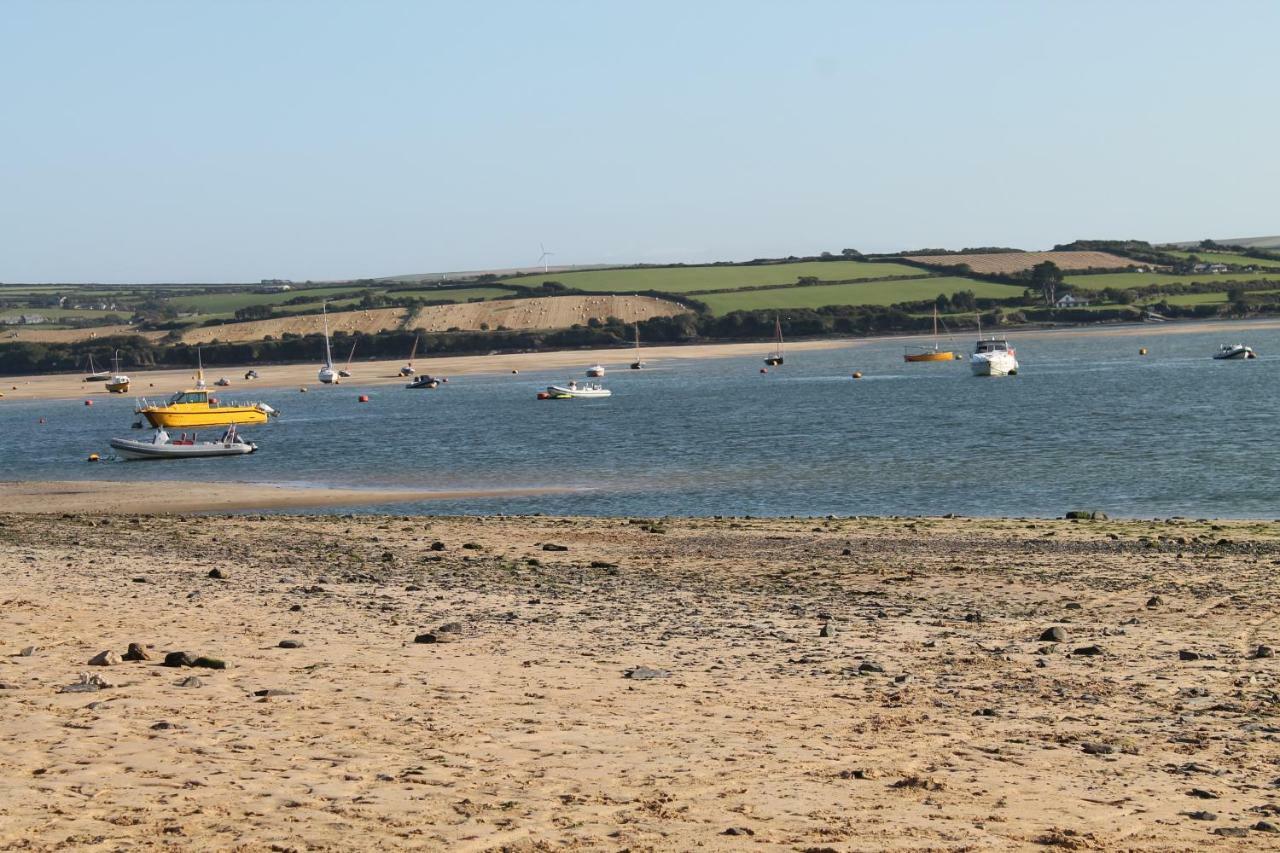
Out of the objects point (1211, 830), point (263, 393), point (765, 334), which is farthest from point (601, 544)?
point (765, 334)

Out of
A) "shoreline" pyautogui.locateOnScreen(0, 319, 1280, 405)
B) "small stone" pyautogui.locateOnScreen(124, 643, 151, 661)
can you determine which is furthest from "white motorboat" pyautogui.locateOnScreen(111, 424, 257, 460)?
"shoreline" pyautogui.locateOnScreen(0, 319, 1280, 405)

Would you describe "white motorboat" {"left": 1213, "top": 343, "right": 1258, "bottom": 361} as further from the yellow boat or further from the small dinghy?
the yellow boat

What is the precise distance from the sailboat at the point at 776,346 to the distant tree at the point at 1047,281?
36224 mm

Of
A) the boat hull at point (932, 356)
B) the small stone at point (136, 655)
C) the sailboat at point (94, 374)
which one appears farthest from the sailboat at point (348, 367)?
the small stone at point (136, 655)

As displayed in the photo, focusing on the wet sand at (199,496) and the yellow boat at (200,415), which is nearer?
the wet sand at (199,496)

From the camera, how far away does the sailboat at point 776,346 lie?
481ft

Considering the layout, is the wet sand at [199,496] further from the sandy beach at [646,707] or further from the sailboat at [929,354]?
the sailboat at [929,354]

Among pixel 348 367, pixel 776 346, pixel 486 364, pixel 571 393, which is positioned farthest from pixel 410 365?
pixel 571 393

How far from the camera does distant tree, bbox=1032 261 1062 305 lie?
195125mm

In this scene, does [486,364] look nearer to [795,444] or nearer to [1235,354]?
[1235,354]

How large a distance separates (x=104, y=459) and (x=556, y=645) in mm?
55293

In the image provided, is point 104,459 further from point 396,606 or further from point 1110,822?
point 1110,822

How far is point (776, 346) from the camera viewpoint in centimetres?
17962

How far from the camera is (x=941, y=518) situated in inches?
1359
